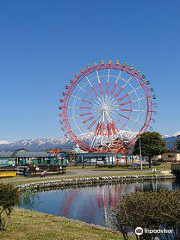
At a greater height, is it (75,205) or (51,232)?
(51,232)

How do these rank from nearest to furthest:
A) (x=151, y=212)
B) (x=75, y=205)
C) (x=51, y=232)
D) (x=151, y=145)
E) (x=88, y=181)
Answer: (x=151, y=212)
(x=51, y=232)
(x=75, y=205)
(x=88, y=181)
(x=151, y=145)

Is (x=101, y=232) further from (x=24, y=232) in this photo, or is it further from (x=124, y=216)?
(x=124, y=216)

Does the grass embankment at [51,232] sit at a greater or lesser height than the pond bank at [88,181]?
greater

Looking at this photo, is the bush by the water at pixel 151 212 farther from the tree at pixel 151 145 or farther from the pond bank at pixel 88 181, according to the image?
the tree at pixel 151 145

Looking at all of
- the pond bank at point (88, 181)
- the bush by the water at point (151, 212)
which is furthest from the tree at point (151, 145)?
the bush by the water at point (151, 212)

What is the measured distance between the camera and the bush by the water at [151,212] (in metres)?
10.5

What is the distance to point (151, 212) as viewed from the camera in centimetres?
1103

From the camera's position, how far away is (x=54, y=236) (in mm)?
16078

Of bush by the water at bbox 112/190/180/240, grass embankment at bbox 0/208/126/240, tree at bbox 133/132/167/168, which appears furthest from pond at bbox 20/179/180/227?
tree at bbox 133/132/167/168

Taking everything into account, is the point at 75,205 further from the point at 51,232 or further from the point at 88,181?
the point at 88,181

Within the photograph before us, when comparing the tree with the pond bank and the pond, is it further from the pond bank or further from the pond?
the pond

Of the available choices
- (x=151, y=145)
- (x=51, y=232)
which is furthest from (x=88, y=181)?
(x=51, y=232)

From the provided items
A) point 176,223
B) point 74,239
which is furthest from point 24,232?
point 176,223

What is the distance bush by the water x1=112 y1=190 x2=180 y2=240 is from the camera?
1049 cm
